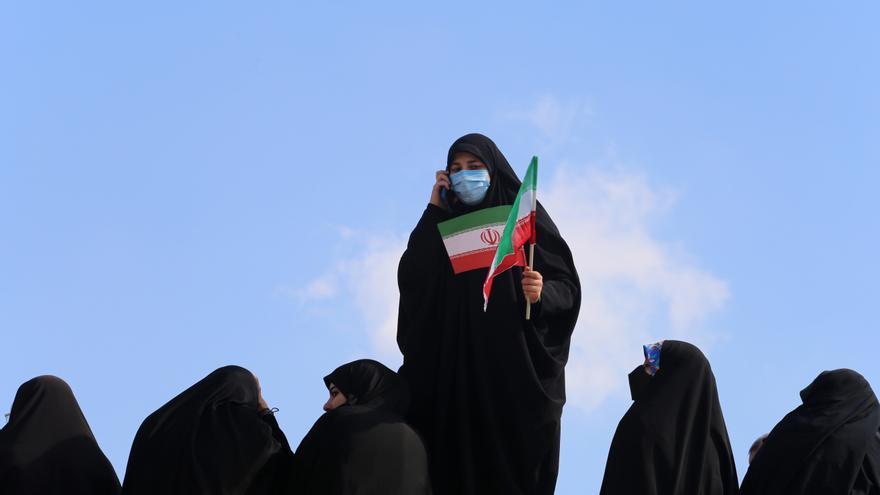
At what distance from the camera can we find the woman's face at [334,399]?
8.83 metres

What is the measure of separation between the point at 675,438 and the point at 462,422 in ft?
3.96

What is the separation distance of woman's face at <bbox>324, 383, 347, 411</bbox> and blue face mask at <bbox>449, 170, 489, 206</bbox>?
1.37 metres

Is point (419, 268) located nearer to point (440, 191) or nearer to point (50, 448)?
point (440, 191)

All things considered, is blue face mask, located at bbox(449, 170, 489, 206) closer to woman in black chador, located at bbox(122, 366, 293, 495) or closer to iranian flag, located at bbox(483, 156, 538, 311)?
iranian flag, located at bbox(483, 156, 538, 311)

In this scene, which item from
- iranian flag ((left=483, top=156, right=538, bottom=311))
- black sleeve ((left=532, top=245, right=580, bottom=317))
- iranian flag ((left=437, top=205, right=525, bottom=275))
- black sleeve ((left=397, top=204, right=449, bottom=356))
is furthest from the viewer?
black sleeve ((left=397, top=204, right=449, bottom=356))

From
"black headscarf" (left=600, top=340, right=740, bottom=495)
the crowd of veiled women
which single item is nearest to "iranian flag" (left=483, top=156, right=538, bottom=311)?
the crowd of veiled women

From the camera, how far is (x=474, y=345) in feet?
30.1

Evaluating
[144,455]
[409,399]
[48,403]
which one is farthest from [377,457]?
[48,403]

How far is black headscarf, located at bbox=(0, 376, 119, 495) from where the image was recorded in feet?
28.8

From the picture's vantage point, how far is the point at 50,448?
891 cm

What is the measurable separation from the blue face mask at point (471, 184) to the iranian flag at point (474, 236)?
0.30ft

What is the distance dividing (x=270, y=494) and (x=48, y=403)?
140cm

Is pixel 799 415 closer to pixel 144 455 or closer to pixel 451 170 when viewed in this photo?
pixel 451 170

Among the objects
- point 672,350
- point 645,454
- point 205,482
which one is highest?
point 672,350
